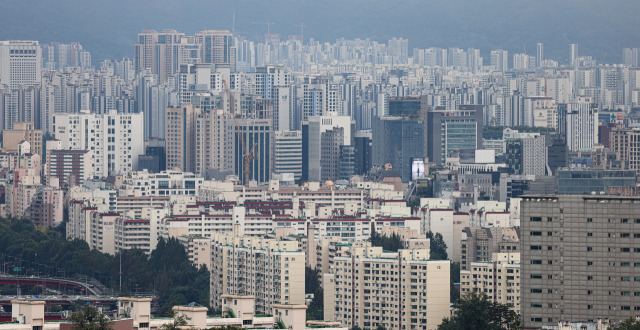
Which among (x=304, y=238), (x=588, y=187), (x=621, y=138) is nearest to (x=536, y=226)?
(x=304, y=238)

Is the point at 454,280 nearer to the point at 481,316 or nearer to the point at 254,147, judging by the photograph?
the point at 481,316

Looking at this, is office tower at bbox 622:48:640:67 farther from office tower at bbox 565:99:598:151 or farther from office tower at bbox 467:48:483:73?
office tower at bbox 565:99:598:151

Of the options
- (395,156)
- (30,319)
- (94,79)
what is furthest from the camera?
(94,79)

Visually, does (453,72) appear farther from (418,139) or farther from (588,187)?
(588,187)


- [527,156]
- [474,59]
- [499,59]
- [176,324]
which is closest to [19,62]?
[474,59]

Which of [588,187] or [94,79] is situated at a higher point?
[94,79]

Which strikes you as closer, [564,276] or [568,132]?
[564,276]

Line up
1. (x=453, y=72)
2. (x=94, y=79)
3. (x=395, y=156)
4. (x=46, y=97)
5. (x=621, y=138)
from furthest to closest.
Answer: (x=453, y=72) → (x=94, y=79) → (x=46, y=97) → (x=395, y=156) → (x=621, y=138)

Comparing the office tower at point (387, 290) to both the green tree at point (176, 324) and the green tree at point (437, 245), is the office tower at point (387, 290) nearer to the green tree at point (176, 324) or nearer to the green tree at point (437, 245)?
the green tree at point (437, 245)
